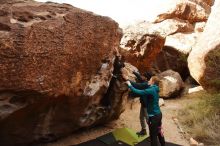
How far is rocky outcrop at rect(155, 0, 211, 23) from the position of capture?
Result: 1764 centimetres

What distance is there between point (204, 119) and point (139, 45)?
462 centimetres

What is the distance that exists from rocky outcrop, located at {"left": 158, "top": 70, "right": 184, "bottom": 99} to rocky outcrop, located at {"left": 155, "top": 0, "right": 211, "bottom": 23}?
231 inches

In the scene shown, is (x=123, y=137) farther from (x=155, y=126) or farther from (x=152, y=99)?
(x=152, y=99)

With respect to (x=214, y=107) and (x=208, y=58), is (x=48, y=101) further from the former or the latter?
(x=208, y=58)

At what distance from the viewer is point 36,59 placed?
6.14 m

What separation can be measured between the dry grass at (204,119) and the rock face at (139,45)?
301 centimetres

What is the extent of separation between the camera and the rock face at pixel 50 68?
19.4ft

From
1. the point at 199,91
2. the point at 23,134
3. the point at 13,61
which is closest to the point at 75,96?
the point at 23,134

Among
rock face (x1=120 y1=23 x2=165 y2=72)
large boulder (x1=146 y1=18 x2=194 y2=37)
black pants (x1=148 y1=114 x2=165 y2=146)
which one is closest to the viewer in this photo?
black pants (x1=148 y1=114 x2=165 y2=146)

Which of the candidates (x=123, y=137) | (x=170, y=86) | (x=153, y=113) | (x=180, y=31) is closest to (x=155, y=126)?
(x=153, y=113)

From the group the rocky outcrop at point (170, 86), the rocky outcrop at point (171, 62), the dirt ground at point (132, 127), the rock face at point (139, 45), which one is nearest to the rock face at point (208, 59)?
the rocky outcrop at point (170, 86)

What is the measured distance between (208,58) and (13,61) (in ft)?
23.2

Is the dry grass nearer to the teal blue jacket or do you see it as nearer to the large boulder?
the teal blue jacket

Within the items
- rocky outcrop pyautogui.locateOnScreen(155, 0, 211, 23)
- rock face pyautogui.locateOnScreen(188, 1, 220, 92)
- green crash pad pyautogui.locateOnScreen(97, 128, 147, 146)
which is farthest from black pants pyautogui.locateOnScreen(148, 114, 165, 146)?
rocky outcrop pyautogui.locateOnScreen(155, 0, 211, 23)
